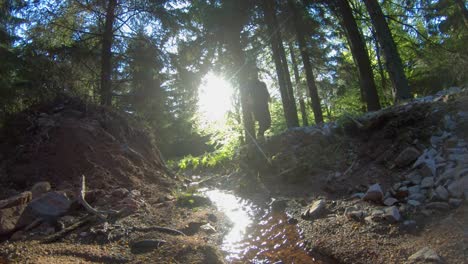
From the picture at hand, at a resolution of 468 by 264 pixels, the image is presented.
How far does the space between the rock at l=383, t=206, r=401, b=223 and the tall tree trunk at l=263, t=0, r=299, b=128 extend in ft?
24.8

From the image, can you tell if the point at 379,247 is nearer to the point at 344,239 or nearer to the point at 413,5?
the point at 344,239

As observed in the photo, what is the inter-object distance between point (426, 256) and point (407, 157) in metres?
2.85

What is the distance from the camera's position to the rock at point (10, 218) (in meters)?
4.34

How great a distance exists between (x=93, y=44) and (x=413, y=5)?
39.8ft

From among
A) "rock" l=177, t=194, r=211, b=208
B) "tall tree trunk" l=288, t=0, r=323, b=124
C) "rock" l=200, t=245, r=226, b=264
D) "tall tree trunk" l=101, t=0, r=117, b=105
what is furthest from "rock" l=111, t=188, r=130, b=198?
"tall tree trunk" l=288, t=0, r=323, b=124

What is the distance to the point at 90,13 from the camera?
11172 millimetres

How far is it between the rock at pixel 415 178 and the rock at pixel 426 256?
1920mm

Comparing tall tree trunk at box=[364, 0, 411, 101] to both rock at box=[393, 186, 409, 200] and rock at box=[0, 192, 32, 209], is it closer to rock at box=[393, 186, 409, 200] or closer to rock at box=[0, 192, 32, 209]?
rock at box=[393, 186, 409, 200]

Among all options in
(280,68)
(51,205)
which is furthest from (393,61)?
(51,205)

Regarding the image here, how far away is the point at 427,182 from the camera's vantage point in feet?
15.3

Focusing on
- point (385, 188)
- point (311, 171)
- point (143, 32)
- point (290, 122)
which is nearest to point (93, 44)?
point (143, 32)

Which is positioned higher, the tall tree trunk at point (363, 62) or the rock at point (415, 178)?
the tall tree trunk at point (363, 62)

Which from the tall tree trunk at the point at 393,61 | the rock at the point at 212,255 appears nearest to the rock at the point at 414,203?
the rock at the point at 212,255

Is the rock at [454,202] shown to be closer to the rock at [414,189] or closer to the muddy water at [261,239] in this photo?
the rock at [414,189]
